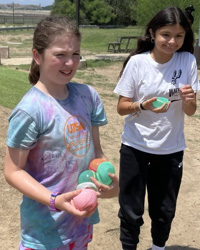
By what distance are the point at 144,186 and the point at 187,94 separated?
650 mm

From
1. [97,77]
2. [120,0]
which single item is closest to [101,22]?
[120,0]

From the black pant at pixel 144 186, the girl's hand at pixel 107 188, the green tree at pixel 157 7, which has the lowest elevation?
the green tree at pixel 157 7

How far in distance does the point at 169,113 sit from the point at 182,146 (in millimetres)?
249

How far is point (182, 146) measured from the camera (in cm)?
237

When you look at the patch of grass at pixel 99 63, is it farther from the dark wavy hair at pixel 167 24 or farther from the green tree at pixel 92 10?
the green tree at pixel 92 10

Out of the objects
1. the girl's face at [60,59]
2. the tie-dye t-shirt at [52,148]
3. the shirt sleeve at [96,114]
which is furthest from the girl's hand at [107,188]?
the girl's face at [60,59]

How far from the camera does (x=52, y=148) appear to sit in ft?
4.97

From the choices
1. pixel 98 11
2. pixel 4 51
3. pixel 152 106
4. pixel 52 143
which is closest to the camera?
pixel 52 143

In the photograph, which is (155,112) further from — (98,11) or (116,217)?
(98,11)

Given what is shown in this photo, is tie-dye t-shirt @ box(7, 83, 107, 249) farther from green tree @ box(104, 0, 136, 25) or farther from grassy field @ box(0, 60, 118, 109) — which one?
green tree @ box(104, 0, 136, 25)

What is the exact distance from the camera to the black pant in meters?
2.34

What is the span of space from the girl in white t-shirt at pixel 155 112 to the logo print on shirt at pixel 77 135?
60 centimetres

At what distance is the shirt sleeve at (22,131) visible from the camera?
4.71ft

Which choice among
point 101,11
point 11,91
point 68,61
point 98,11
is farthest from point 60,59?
point 98,11
